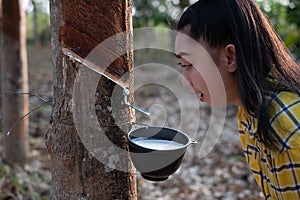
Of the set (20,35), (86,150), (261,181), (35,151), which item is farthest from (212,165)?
(86,150)

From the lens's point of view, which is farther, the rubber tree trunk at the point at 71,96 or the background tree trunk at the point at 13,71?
the background tree trunk at the point at 13,71

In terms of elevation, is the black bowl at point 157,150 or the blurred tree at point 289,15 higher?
the blurred tree at point 289,15

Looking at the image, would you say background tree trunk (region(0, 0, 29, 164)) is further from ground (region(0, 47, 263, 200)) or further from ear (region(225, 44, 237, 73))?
ear (region(225, 44, 237, 73))

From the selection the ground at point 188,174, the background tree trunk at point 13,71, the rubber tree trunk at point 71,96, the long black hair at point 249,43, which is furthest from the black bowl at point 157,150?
the background tree trunk at point 13,71

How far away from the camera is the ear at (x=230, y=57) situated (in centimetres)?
102

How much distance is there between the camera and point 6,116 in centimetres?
295

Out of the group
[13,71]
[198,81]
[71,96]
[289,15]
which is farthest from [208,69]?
[289,15]

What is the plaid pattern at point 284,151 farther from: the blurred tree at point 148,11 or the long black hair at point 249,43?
the blurred tree at point 148,11

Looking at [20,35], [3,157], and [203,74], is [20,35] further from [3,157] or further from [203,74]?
[203,74]

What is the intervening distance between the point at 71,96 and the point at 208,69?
14.2 inches

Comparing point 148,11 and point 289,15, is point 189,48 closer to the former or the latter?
point 289,15

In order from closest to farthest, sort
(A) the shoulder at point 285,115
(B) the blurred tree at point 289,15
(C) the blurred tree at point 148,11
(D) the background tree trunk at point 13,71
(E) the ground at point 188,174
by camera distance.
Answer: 1. (A) the shoulder at point 285,115
2. (E) the ground at point 188,174
3. (D) the background tree trunk at point 13,71
4. (B) the blurred tree at point 289,15
5. (C) the blurred tree at point 148,11

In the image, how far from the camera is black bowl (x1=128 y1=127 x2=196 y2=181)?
3.32ft

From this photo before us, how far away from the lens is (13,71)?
2.90 m
